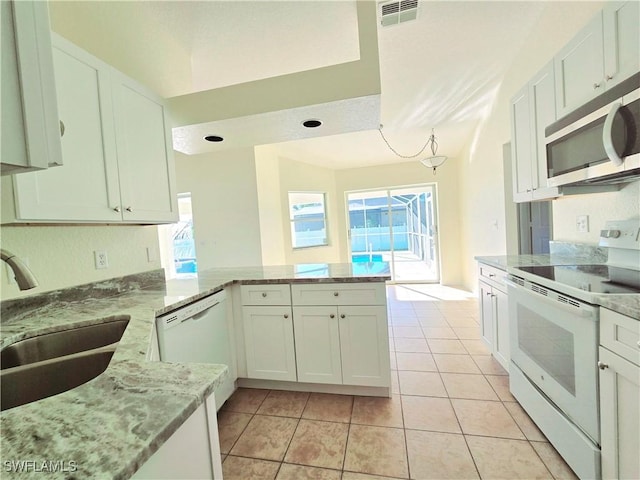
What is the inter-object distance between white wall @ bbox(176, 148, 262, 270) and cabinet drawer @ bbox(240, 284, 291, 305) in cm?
221

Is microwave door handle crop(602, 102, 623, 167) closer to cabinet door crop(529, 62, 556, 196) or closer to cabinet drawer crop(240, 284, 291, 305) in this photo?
cabinet door crop(529, 62, 556, 196)

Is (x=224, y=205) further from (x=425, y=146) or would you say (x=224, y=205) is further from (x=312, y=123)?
(x=425, y=146)

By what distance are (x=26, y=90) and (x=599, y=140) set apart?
2157 mm

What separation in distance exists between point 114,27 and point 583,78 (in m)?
2.96

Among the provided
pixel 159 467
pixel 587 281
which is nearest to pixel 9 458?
pixel 159 467

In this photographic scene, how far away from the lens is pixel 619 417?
102 cm

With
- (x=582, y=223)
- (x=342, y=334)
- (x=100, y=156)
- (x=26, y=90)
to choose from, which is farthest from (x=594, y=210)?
(x=100, y=156)

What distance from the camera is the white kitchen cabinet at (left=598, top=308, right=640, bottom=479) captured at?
0.94m

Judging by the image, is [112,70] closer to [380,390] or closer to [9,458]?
[9,458]

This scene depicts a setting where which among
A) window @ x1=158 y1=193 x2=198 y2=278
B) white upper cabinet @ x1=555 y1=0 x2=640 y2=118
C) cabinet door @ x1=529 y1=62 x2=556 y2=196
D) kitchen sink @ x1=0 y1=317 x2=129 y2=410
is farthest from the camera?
window @ x1=158 y1=193 x2=198 y2=278

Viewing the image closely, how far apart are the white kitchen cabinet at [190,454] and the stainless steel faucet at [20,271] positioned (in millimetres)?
611

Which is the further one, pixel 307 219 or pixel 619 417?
pixel 307 219

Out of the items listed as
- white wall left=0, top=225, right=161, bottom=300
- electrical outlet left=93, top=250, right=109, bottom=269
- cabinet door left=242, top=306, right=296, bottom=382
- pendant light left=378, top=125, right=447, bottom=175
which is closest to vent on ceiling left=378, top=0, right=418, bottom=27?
pendant light left=378, top=125, right=447, bottom=175

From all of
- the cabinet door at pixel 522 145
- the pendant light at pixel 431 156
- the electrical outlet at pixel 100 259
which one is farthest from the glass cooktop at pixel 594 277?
the electrical outlet at pixel 100 259
